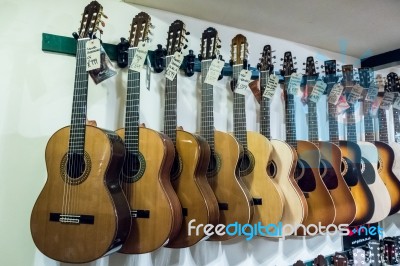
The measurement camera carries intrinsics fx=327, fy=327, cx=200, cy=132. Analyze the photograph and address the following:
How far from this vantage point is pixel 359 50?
6.59 feet

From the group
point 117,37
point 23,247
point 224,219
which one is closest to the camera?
point 23,247

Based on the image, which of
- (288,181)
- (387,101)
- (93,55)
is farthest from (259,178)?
(387,101)

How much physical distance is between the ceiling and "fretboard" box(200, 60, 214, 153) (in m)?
0.29

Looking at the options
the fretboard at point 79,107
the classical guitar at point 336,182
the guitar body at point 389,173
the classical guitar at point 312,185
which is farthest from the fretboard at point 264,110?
the fretboard at point 79,107

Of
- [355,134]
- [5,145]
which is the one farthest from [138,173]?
[355,134]

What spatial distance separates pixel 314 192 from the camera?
1.49 m

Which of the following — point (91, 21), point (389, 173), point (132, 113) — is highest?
point (91, 21)

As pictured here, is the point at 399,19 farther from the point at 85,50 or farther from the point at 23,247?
the point at 23,247

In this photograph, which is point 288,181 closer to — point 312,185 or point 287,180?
point 287,180

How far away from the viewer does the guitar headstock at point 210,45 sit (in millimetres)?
1410

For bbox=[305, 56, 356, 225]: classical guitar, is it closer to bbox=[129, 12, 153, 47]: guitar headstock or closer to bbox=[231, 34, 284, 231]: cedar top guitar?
bbox=[231, 34, 284, 231]: cedar top guitar

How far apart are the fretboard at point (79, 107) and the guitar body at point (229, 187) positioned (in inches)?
20.3

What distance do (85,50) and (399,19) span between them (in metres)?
1.45

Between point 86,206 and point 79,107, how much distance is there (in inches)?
13.1
